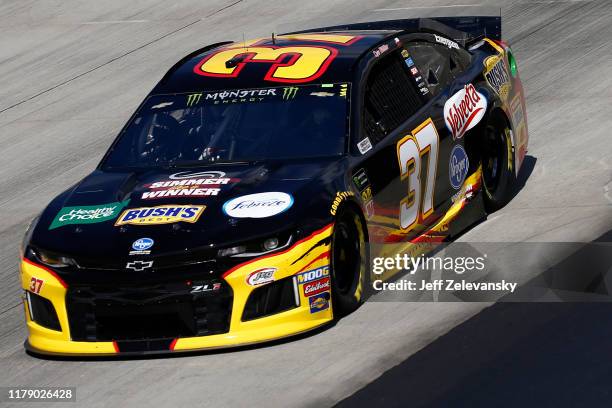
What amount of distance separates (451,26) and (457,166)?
6.67 feet

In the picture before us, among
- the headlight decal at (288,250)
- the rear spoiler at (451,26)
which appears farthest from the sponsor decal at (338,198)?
the rear spoiler at (451,26)

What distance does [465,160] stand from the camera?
9812 millimetres

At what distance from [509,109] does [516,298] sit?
263 cm

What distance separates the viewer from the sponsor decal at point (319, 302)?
25.7ft

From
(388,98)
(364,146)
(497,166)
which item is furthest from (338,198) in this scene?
(497,166)

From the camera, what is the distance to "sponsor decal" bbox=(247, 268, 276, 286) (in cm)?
759

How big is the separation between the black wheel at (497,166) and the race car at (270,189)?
15mm

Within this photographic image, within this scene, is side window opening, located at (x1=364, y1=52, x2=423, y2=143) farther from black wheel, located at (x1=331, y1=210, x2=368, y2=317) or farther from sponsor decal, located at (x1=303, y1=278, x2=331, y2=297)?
sponsor decal, located at (x1=303, y1=278, x2=331, y2=297)

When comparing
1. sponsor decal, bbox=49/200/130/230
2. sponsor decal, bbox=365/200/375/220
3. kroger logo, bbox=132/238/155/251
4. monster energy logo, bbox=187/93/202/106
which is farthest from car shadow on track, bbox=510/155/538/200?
kroger logo, bbox=132/238/155/251

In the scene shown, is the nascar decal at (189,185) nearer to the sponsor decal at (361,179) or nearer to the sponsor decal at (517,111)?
the sponsor decal at (361,179)

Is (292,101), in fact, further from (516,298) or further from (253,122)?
(516,298)

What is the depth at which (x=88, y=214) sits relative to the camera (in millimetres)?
8188

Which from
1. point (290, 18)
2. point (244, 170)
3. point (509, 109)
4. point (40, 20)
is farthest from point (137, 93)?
point (244, 170)

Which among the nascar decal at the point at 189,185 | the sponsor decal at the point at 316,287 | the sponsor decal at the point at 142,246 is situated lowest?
the sponsor decal at the point at 316,287
